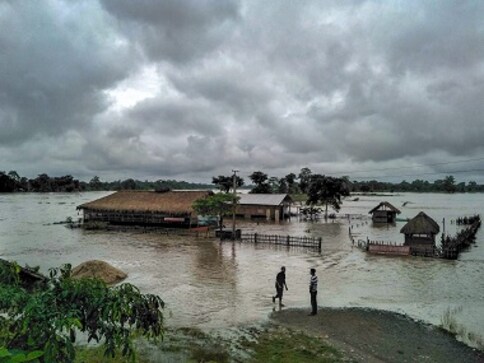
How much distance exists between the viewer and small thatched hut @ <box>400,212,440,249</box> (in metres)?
31.7

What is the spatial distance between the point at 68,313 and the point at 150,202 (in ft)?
142

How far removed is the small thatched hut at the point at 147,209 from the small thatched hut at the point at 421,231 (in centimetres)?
2167

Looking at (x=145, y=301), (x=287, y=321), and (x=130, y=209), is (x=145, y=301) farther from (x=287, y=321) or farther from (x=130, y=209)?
(x=130, y=209)

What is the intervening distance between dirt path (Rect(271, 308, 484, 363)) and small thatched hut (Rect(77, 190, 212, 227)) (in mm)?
29325

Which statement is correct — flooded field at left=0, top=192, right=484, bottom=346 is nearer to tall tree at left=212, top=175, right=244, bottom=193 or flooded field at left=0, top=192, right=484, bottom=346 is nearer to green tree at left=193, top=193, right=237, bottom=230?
green tree at left=193, top=193, right=237, bottom=230

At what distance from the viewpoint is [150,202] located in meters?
47.1

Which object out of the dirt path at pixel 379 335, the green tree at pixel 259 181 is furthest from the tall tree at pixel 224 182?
the dirt path at pixel 379 335

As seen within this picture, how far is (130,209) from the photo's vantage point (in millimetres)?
46688

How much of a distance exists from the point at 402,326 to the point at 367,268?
11397 mm

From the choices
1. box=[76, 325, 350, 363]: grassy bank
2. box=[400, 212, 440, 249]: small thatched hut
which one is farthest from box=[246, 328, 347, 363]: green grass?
box=[400, 212, 440, 249]: small thatched hut

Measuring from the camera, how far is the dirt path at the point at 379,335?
11.9 metres

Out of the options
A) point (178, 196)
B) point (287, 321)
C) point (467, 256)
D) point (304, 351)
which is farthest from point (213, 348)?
point (178, 196)

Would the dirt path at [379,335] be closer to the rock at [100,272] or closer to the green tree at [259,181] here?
the rock at [100,272]

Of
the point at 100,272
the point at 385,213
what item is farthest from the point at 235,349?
the point at 385,213
